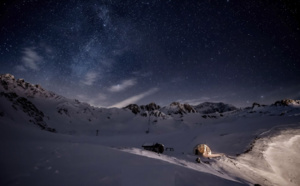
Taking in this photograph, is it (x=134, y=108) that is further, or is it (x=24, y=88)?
(x=134, y=108)

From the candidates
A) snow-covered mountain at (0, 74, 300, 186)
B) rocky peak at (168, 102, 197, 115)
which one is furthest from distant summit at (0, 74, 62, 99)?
rocky peak at (168, 102, 197, 115)

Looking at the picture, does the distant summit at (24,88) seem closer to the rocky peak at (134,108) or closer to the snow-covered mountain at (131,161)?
the snow-covered mountain at (131,161)

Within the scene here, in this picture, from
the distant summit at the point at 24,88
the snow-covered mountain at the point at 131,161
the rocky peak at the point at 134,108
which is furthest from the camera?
the rocky peak at the point at 134,108

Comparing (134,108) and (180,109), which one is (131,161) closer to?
(134,108)

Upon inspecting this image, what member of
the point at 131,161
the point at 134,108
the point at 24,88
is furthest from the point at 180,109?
the point at 131,161

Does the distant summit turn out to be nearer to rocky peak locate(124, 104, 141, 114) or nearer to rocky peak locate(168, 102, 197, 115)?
rocky peak locate(124, 104, 141, 114)

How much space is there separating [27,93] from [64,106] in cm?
1835

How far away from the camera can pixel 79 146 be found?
815cm

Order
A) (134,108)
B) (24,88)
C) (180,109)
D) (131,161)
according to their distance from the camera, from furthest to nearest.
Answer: (180,109) < (134,108) < (24,88) < (131,161)

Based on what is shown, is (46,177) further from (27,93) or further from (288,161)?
(27,93)

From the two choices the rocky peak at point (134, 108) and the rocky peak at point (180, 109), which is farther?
the rocky peak at point (180, 109)

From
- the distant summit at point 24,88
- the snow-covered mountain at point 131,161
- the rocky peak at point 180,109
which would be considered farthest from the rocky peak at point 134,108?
the distant summit at point 24,88

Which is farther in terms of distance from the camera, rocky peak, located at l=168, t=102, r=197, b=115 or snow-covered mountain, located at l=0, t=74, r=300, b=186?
rocky peak, located at l=168, t=102, r=197, b=115

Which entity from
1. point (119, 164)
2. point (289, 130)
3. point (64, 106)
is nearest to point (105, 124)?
point (64, 106)
